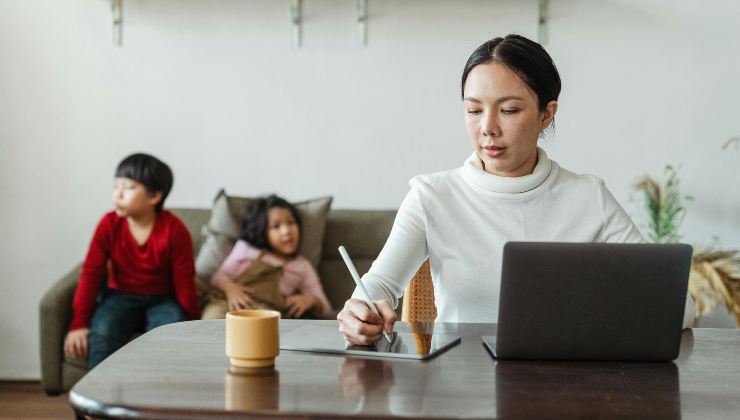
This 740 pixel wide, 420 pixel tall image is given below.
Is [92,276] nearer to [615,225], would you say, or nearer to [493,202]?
[493,202]

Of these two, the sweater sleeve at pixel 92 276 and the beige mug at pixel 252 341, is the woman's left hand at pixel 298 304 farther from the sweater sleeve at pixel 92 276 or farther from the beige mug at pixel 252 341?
the beige mug at pixel 252 341

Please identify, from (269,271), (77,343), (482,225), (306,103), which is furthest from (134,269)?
(482,225)

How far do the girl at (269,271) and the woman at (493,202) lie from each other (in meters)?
1.40

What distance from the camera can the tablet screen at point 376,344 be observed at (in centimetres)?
134

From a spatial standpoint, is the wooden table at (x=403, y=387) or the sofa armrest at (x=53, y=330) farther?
the sofa armrest at (x=53, y=330)

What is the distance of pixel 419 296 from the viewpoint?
1875 mm

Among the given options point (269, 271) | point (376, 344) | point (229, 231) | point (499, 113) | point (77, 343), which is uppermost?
point (499, 113)

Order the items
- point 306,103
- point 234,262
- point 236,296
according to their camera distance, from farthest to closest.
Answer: point 306,103
point 234,262
point 236,296

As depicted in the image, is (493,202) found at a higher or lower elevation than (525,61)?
lower

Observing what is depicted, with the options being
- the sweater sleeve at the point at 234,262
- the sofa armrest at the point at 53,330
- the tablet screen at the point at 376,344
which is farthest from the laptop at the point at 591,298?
the sofa armrest at the point at 53,330

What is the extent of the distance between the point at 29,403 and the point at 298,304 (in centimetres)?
111

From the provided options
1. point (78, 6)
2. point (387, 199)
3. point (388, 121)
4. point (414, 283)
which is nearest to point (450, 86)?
point (388, 121)

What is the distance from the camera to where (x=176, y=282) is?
311 centimetres

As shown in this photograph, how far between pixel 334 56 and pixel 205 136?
61 cm
